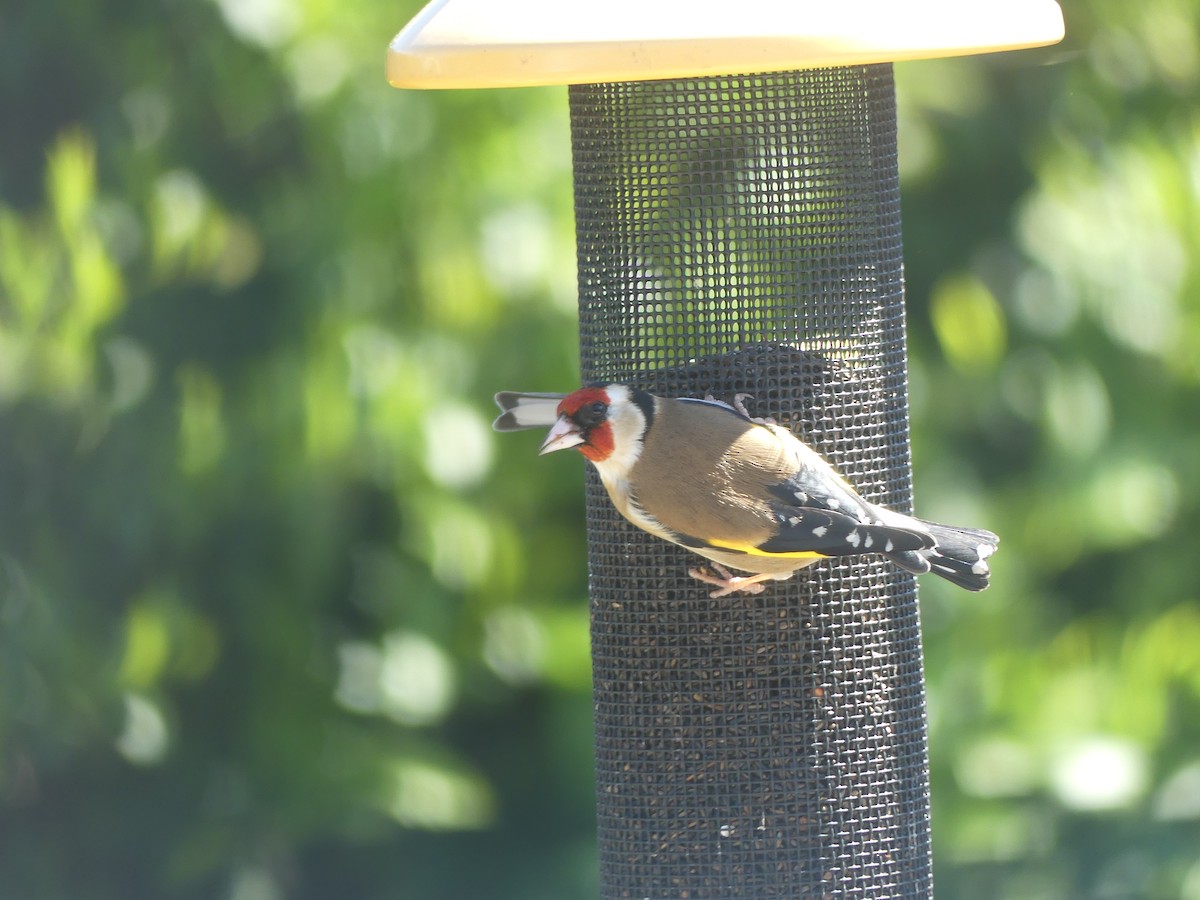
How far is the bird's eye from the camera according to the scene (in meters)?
3.36

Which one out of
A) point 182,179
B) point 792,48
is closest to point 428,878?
point 182,179

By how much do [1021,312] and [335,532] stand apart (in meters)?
2.71

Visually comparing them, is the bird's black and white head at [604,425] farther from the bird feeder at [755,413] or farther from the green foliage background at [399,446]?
the green foliage background at [399,446]

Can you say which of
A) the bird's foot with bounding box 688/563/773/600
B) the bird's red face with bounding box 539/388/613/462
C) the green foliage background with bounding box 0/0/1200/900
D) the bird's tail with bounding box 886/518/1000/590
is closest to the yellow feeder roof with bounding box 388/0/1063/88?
the bird's red face with bounding box 539/388/613/462

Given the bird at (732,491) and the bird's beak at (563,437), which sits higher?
the bird's beak at (563,437)

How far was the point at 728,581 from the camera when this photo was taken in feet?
11.6

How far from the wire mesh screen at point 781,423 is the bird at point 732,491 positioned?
0.75 feet

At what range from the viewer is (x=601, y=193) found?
367cm

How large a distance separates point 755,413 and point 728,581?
0.38 metres

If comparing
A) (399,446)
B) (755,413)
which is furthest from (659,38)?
(399,446)

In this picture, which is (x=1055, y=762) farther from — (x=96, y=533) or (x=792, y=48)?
(x=792, y=48)

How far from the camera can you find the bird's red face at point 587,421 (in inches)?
132

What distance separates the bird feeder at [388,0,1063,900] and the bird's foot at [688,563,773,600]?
61 mm

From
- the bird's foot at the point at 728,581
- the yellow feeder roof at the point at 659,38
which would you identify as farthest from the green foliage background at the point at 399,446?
the yellow feeder roof at the point at 659,38
